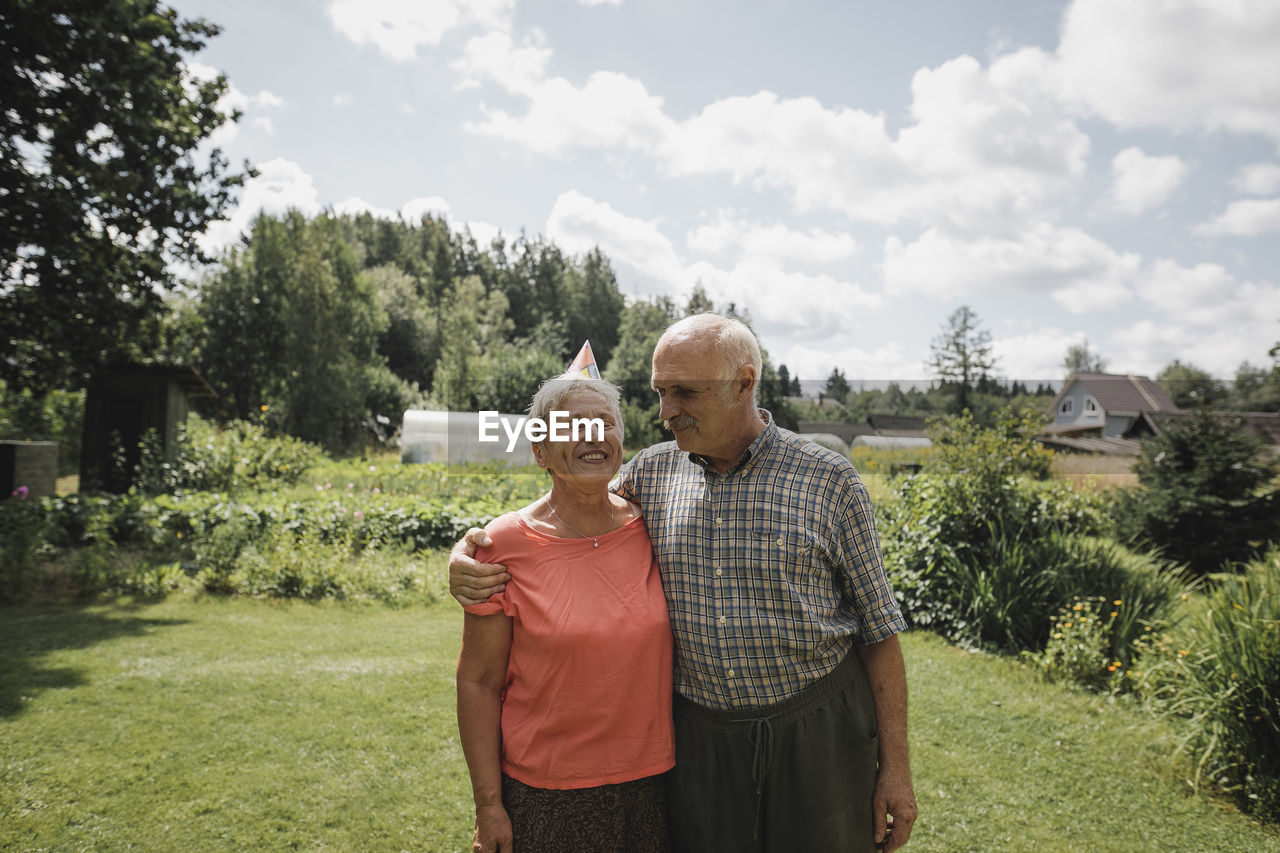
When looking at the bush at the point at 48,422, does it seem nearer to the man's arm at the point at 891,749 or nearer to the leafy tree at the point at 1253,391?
the man's arm at the point at 891,749

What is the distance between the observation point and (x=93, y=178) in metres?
9.48

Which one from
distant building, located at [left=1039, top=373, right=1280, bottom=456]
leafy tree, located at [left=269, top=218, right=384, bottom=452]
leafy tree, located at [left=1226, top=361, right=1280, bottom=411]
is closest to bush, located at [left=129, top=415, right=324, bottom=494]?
leafy tree, located at [left=269, top=218, right=384, bottom=452]

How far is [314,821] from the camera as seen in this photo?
3271 millimetres

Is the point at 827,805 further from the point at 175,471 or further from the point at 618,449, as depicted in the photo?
the point at 175,471

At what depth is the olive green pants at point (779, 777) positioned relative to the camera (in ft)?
6.11

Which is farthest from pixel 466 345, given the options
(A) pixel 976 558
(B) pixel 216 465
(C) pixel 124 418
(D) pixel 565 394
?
(D) pixel 565 394

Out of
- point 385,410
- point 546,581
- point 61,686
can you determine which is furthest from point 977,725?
point 385,410

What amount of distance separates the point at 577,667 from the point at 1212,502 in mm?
10679

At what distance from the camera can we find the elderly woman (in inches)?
70.4

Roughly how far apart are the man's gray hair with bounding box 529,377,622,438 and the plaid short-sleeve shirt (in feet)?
1.17

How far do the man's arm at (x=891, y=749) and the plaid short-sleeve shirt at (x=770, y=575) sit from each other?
85 millimetres

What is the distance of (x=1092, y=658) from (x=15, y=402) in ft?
76.5

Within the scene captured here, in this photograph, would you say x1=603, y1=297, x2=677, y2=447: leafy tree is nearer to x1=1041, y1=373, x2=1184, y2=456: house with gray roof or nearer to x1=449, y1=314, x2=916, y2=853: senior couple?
x1=449, y1=314, x2=916, y2=853: senior couple

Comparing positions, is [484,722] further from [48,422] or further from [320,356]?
[320,356]
